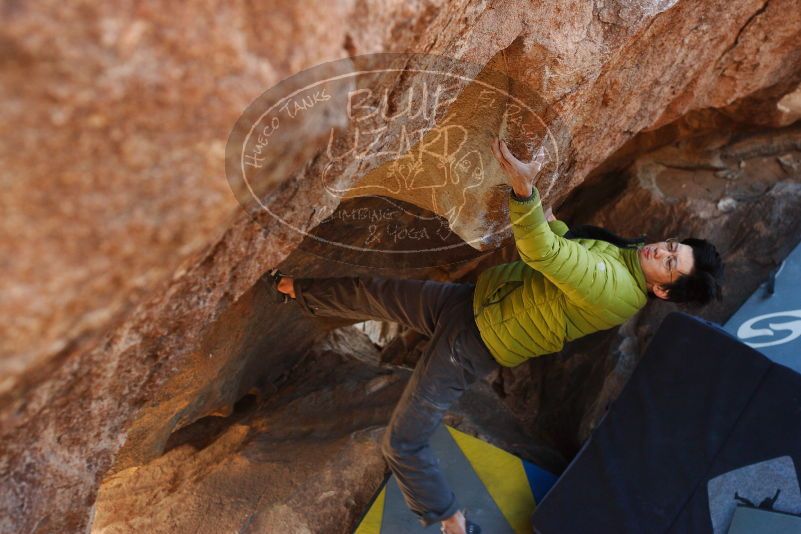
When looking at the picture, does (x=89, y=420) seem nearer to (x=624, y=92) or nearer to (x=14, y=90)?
(x=14, y=90)

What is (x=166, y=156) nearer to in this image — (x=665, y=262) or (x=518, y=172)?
(x=518, y=172)

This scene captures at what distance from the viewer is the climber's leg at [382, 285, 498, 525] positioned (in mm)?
2438

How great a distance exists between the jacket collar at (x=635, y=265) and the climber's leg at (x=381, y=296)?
1.83 feet

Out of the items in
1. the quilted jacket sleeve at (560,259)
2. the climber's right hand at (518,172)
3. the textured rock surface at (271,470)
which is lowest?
the textured rock surface at (271,470)

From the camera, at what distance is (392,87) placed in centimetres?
165

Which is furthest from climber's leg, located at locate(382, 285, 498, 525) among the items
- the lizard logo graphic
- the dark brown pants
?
the lizard logo graphic

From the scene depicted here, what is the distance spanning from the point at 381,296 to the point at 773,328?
5.02 feet

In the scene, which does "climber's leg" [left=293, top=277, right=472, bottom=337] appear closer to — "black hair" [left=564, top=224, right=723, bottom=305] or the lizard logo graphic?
"black hair" [left=564, top=224, right=723, bottom=305]

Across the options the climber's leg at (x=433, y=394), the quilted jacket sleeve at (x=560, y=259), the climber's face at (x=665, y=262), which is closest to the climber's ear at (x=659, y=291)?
the climber's face at (x=665, y=262)

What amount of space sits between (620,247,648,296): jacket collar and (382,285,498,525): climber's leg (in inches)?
20.5

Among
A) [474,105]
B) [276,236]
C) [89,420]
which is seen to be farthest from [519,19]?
[89,420]

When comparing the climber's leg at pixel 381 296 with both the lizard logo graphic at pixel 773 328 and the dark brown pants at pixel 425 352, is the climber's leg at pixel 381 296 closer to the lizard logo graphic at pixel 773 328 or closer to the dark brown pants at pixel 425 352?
the dark brown pants at pixel 425 352

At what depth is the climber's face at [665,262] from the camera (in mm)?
2170

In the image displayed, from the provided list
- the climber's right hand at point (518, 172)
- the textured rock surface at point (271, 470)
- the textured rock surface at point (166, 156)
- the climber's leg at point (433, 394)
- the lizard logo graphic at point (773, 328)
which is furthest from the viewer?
the textured rock surface at point (271, 470)
